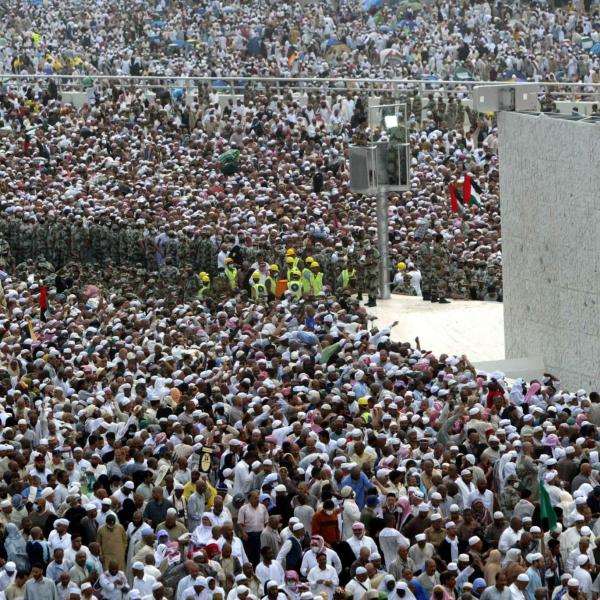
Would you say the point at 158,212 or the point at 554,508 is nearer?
the point at 554,508

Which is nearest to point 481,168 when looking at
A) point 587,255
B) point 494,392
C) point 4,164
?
point 4,164

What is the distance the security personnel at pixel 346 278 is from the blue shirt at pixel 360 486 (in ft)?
31.5

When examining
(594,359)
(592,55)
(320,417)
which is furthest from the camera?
(592,55)

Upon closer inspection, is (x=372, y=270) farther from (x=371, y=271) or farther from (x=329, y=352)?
(x=329, y=352)

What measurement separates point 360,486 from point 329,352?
458 cm

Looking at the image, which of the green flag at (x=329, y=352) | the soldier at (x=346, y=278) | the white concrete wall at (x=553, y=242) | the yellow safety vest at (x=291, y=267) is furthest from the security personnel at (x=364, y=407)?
the soldier at (x=346, y=278)

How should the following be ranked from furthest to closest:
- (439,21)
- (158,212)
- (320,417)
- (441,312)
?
(439,21) → (158,212) → (441,312) → (320,417)

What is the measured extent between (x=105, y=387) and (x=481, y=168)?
1320cm

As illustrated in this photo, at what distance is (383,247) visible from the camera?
27.6 metres

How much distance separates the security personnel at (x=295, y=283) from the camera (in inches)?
1013

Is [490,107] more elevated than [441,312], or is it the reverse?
[490,107]

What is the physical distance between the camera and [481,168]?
32.9 m

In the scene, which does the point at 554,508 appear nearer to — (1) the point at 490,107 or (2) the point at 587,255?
(2) the point at 587,255

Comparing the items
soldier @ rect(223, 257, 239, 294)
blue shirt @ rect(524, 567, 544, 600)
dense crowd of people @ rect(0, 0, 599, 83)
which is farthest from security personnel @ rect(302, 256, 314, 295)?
dense crowd of people @ rect(0, 0, 599, 83)
